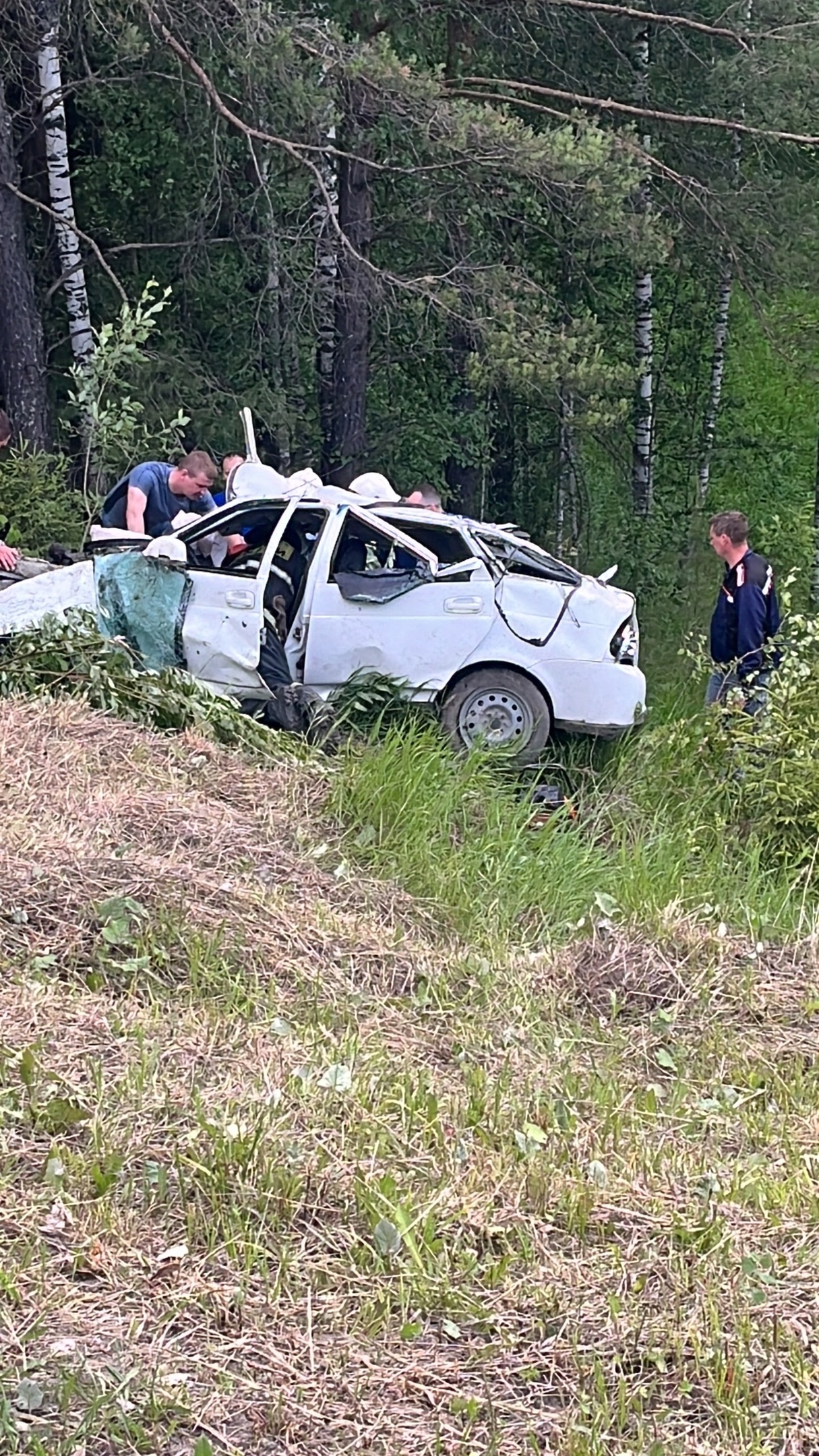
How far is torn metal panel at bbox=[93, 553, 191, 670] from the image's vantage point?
759 cm

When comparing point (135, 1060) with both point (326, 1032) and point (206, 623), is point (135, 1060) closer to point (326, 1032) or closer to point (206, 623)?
point (326, 1032)

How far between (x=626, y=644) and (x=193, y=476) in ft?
9.44

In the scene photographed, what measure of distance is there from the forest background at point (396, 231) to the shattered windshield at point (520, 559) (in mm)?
3112

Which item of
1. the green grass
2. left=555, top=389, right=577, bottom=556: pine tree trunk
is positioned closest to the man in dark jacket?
the green grass

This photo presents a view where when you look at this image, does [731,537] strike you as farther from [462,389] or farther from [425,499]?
[462,389]

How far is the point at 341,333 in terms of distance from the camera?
585 inches

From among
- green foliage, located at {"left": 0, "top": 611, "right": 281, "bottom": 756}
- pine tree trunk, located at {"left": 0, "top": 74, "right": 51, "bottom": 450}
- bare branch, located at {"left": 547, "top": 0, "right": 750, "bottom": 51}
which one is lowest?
green foliage, located at {"left": 0, "top": 611, "right": 281, "bottom": 756}

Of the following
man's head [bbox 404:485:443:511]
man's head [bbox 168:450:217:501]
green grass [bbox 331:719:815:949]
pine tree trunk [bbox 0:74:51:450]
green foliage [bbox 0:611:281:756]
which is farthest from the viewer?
pine tree trunk [bbox 0:74:51:450]

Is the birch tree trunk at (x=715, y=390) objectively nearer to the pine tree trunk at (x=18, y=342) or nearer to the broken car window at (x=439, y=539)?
the pine tree trunk at (x=18, y=342)

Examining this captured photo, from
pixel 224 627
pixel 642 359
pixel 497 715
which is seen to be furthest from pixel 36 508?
pixel 642 359

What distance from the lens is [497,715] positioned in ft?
26.7

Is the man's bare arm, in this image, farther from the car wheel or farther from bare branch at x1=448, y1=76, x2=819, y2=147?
bare branch at x1=448, y1=76, x2=819, y2=147

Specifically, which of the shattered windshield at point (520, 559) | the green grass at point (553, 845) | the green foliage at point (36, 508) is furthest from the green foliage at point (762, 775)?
the green foliage at point (36, 508)

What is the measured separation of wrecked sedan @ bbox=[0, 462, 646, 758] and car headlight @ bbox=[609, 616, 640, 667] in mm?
14
